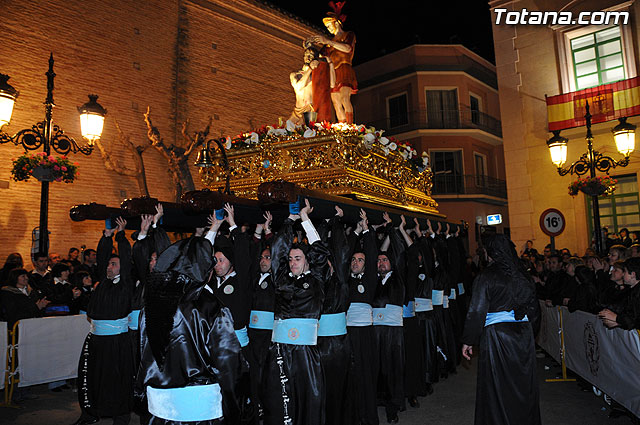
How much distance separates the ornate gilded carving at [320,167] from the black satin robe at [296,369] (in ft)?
3.70

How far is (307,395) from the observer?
4.08 metres

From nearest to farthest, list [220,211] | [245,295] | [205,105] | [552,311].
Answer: [220,211] → [245,295] → [552,311] → [205,105]

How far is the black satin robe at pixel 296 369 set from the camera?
4.08 m

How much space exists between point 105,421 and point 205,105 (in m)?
11.1

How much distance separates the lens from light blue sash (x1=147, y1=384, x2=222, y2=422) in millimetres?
2879

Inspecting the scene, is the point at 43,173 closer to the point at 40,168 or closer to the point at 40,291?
the point at 40,168

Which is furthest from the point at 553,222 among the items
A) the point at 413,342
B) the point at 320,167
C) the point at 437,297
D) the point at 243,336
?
the point at 243,336

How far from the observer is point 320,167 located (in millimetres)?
5125

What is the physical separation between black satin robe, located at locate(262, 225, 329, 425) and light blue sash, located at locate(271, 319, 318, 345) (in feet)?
0.13

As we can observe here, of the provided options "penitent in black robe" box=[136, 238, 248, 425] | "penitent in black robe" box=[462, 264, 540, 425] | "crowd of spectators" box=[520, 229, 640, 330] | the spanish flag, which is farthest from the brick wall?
"penitent in black robe" box=[462, 264, 540, 425]

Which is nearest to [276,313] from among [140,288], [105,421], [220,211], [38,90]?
[220,211]

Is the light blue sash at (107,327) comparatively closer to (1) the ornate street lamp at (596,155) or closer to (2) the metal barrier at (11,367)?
(2) the metal barrier at (11,367)

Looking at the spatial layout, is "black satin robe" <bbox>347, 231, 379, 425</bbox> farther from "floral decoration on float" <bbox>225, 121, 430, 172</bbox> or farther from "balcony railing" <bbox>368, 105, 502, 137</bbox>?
"balcony railing" <bbox>368, 105, 502, 137</bbox>

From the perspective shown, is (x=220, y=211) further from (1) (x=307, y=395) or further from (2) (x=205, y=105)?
(2) (x=205, y=105)
